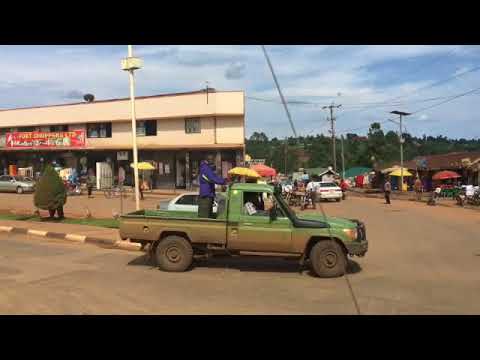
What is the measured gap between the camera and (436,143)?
103312 millimetres

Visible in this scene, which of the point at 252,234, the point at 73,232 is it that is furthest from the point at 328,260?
the point at 73,232

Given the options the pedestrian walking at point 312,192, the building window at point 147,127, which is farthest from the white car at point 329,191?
the building window at point 147,127

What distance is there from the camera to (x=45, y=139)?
4112 centimetres

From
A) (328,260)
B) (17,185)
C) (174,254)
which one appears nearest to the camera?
(328,260)

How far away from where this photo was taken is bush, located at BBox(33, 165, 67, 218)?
17188 mm

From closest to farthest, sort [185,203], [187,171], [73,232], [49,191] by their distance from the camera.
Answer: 1. [73,232]
2. [185,203]
3. [49,191]
4. [187,171]

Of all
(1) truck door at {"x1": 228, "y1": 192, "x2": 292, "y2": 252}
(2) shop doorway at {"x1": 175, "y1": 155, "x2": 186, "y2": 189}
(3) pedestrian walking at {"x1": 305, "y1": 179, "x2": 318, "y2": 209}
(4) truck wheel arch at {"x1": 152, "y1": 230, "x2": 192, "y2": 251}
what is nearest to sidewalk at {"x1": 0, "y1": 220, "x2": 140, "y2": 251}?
(4) truck wheel arch at {"x1": 152, "y1": 230, "x2": 192, "y2": 251}

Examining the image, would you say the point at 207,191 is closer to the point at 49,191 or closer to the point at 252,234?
the point at 252,234

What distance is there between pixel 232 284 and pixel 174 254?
1.66m

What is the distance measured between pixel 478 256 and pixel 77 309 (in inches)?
368

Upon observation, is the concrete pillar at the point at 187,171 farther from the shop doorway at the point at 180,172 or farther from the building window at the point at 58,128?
the building window at the point at 58,128

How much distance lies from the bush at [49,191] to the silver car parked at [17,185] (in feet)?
66.4
